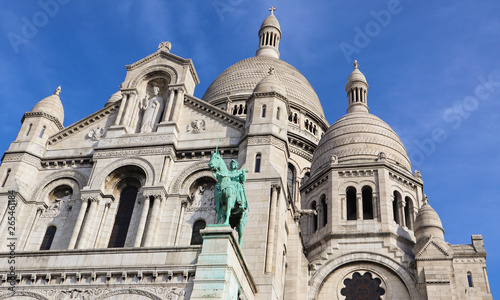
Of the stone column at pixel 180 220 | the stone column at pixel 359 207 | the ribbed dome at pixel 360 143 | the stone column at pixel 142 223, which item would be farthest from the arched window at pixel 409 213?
the stone column at pixel 142 223

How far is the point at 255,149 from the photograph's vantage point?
86.3 feet

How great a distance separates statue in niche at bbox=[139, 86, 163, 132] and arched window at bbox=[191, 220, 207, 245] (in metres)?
6.22

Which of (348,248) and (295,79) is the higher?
(295,79)

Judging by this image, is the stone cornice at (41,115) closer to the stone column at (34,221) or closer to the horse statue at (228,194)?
the stone column at (34,221)

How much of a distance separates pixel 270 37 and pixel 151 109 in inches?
1333

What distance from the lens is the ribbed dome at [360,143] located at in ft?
120

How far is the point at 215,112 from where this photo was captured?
95.9ft

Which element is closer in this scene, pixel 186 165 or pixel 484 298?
pixel 186 165

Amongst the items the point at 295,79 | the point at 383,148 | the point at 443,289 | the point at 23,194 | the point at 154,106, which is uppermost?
the point at 295,79

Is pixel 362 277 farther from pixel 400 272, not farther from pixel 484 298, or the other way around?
pixel 484 298

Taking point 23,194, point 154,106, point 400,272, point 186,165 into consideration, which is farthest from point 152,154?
point 400,272

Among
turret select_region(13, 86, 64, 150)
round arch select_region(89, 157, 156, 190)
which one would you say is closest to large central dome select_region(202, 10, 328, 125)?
turret select_region(13, 86, 64, 150)

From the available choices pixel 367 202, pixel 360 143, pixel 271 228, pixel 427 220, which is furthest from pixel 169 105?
pixel 427 220

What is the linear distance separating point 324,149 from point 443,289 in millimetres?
13598
